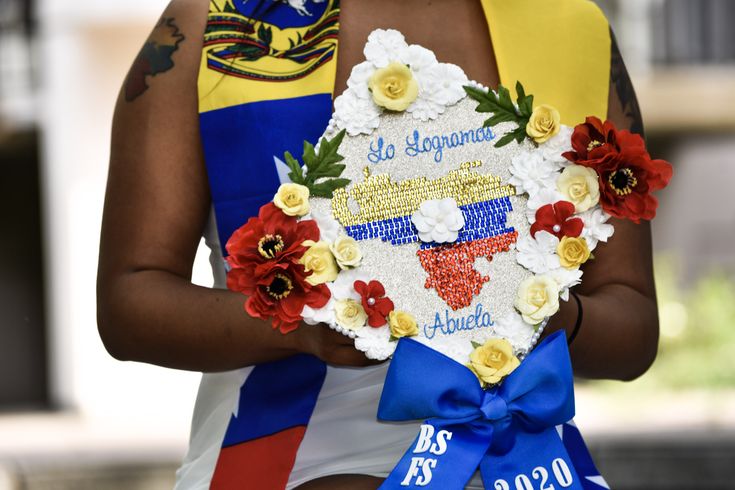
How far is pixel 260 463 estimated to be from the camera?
5.93 ft

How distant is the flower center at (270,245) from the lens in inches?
60.6

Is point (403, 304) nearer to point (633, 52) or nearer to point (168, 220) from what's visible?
point (168, 220)

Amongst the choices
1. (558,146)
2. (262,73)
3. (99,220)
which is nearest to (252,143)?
(262,73)

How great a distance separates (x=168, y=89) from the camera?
1821mm

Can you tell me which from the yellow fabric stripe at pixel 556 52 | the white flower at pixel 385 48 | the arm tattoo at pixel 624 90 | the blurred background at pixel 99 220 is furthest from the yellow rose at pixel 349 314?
the blurred background at pixel 99 220

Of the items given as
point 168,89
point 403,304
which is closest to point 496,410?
point 403,304

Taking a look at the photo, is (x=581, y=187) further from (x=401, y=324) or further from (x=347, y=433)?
(x=347, y=433)

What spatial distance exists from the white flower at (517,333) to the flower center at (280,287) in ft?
1.01

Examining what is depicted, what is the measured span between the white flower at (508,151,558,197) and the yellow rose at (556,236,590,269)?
84 millimetres

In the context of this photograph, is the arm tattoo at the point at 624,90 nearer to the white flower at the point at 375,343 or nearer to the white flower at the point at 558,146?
the white flower at the point at 558,146

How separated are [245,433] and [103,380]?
7.65m

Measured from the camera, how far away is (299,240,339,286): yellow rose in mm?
1569

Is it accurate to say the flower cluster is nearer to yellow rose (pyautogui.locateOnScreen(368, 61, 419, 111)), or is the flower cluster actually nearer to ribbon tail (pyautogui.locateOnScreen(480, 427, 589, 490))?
yellow rose (pyautogui.locateOnScreen(368, 61, 419, 111))

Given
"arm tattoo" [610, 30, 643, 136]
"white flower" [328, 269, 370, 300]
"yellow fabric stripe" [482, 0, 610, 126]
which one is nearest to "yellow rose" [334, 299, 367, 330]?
"white flower" [328, 269, 370, 300]
